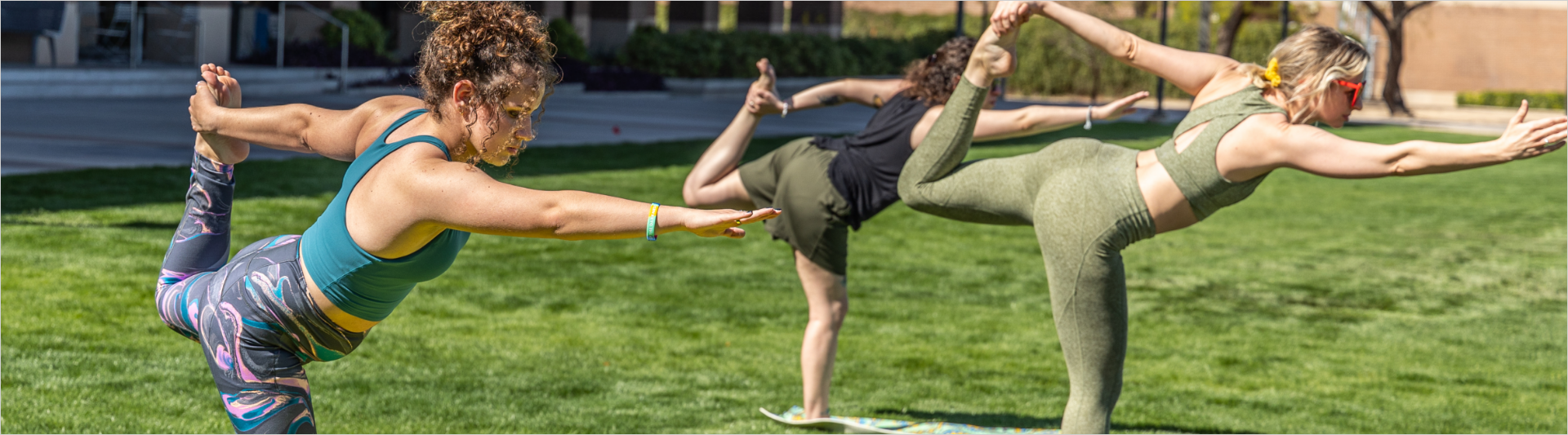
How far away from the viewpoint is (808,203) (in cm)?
485

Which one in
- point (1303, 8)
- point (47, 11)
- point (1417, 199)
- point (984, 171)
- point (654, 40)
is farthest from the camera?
point (1303, 8)

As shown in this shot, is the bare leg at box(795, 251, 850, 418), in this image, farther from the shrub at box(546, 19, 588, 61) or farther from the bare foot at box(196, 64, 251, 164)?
the shrub at box(546, 19, 588, 61)

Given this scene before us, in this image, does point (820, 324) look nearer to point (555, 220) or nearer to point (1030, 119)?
point (1030, 119)

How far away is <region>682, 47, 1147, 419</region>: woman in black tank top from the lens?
4746 millimetres

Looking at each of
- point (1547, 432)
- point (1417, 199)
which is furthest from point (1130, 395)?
point (1417, 199)

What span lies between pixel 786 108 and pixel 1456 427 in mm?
3418

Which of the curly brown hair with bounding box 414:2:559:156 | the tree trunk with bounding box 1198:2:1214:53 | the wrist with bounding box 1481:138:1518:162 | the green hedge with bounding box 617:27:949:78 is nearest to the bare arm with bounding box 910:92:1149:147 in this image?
→ the wrist with bounding box 1481:138:1518:162

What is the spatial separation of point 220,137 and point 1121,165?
8.18ft

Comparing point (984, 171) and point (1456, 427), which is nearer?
point (984, 171)

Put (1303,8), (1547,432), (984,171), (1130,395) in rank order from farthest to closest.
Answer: (1303,8), (1130,395), (1547,432), (984,171)

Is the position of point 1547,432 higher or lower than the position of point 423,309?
higher

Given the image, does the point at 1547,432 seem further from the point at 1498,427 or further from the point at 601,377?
the point at 601,377

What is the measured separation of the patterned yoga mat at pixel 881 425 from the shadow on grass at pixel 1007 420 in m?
0.10

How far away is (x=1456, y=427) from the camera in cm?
566
